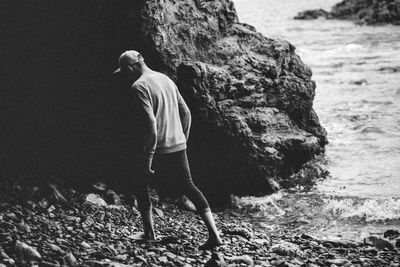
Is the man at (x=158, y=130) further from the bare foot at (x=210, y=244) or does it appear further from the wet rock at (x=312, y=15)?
the wet rock at (x=312, y=15)

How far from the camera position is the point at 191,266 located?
18.9ft

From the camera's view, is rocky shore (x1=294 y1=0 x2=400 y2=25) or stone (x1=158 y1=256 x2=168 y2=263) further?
rocky shore (x1=294 y1=0 x2=400 y2=25)

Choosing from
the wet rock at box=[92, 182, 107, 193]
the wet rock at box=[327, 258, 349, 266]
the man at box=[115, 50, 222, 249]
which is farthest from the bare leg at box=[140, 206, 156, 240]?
the wet rock at box=[327, 258, 349, 266]

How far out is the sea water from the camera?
27.9ft

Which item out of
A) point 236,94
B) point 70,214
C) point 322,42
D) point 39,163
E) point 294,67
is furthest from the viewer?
point 322,42

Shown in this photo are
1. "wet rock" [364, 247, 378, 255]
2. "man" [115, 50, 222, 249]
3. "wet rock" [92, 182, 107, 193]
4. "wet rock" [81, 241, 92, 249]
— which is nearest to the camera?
"wet rock" [81, 241, 92, 249]

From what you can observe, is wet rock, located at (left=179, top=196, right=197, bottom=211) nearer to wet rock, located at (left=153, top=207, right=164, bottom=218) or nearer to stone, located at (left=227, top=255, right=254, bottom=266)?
wet rock, located at (left=153, top=207, right=164, bottom=218)

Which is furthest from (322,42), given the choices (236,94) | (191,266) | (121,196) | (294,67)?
(191,266)

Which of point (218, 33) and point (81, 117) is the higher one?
point (218, 33)

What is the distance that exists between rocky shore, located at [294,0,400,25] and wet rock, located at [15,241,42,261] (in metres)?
39.4

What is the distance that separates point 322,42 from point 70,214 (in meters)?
29.0

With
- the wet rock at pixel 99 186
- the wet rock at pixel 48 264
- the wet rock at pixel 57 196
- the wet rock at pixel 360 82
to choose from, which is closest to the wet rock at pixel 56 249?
the wet rock at pixel 48 264

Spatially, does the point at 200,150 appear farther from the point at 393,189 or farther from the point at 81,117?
the point at 393,189

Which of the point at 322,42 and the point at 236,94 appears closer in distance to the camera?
the point at 236,94
